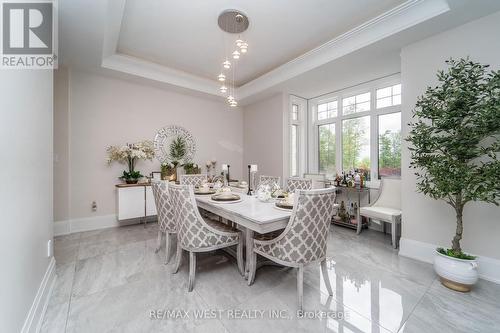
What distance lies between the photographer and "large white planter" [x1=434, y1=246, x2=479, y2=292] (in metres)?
1.95

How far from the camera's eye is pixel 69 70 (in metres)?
3.54

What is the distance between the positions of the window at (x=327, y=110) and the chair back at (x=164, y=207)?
3.94 m

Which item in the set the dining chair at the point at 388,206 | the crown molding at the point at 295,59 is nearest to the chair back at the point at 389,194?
the dining chair at the point at 388,206

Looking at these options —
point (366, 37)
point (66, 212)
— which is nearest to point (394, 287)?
point (366, 37)

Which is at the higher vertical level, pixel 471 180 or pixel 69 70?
pixel 69 70

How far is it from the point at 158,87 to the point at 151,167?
5.44 feet

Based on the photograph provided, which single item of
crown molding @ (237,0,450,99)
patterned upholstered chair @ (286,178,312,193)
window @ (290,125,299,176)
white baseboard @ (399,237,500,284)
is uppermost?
crown molding @ (237,0,450,99)

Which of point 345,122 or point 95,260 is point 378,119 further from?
point 95,260

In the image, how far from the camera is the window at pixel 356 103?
4.21m

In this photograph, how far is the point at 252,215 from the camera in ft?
6.07

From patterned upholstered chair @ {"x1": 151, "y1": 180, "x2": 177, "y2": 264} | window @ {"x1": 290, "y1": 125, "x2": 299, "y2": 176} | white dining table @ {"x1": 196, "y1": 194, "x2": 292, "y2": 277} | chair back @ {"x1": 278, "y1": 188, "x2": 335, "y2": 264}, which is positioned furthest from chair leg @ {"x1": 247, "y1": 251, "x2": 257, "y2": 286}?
window @ {"x1": 290, "y1": 125, "x2": 299, "y2": 176}

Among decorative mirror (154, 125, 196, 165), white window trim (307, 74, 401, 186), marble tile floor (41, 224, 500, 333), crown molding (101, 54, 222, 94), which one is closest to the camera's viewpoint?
marble tile floor (41, 224, 500, 333)

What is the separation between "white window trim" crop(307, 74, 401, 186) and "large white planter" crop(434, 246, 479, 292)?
6.92ft

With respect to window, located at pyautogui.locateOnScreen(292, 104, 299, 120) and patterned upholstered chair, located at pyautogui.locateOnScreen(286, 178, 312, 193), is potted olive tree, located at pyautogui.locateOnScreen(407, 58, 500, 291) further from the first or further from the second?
window, located at pyautogui.locateOnScreen(292, 104, 299, 120)
